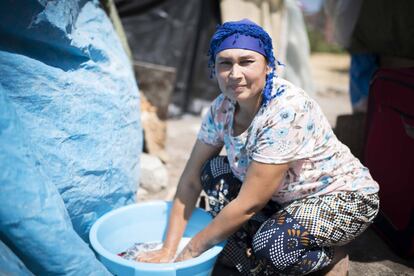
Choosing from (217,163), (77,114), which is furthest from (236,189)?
(77,114)

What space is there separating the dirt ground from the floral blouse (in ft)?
1.55

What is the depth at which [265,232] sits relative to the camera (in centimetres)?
149

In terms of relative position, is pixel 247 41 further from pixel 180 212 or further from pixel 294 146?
pixel 180 212

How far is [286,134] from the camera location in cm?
138

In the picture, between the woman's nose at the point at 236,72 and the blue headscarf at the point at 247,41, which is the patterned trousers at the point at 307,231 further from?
the woman's nose at the point at 236,72

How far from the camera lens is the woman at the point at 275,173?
4.59ft

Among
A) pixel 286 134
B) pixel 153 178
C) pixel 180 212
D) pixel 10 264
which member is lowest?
pixel 153 178

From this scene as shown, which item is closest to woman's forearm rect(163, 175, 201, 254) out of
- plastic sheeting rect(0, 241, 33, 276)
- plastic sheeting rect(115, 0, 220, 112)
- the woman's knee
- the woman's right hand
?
the woman's right hand

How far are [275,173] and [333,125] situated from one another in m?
2.76

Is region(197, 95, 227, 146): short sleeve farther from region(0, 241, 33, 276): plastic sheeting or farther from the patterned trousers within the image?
region(0, 241, 33, 276): plastic sheeting

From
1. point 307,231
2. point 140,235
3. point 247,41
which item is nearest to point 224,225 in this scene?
point 307,231

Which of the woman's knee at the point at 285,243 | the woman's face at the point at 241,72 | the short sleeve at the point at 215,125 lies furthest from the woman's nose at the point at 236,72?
the woman's knee at the point at 285,243

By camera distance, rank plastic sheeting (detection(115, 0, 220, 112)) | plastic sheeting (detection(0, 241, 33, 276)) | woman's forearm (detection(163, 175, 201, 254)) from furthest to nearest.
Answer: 1. plastic sheeting (detection(115, 0, 220, 112))
2. woman's forearm (detection(163, 175, 201, 254))
3. plastic sheeting (detection(0, 241, 33, 276))

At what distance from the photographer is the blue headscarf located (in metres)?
1.40
